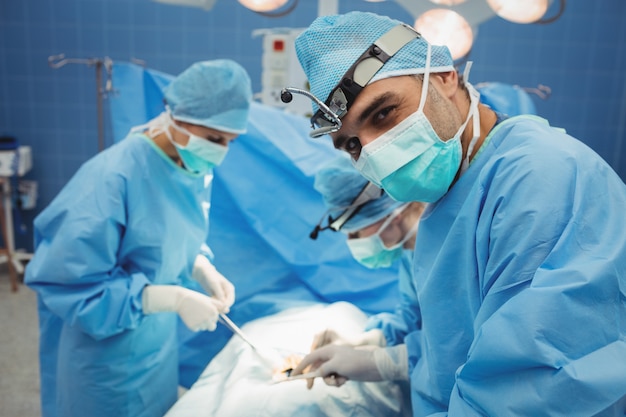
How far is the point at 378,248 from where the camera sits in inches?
61.6

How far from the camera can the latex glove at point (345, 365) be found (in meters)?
1.29

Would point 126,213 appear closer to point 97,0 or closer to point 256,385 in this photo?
point 256,385

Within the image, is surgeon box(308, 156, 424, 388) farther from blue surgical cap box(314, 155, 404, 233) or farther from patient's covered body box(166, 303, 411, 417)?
patient's covered body box(166, 303, 411, 417)

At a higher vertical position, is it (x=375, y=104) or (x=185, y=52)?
(x=375, y=104)

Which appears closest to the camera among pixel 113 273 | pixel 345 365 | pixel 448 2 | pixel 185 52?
pixel 345 365

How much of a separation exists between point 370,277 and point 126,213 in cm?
87

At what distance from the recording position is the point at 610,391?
67 cm

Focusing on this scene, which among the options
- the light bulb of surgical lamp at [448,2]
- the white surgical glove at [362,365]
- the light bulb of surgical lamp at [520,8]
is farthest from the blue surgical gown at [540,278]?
the light bulb of surgical lamp at [448,2]

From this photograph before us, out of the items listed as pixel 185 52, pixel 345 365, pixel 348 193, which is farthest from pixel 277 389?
pixel 185 52

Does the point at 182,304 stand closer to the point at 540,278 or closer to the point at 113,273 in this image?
the point at 113,273

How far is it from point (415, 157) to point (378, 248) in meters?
0.66

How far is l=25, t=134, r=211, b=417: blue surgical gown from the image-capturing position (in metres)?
1.52

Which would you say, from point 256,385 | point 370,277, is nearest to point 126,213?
point 256,385

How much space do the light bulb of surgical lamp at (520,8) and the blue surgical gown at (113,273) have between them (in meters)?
1.04
